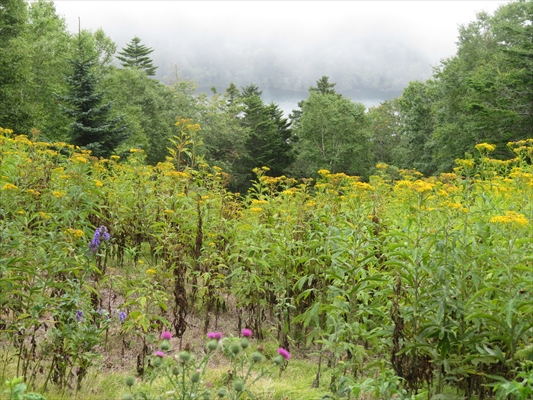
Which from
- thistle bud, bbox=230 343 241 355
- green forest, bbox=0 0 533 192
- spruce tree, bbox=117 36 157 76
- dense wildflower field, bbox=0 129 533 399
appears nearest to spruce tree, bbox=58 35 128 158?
green forest, bbox=0 0 533 192

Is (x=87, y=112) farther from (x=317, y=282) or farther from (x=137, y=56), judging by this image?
(x=137, y=56)

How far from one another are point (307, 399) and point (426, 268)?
1054 millimetres

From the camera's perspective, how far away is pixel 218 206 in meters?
5.36

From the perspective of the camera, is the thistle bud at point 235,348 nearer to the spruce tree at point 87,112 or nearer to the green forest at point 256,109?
the green forest at point 256,109

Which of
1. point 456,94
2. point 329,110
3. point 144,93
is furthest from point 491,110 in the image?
point 144,93

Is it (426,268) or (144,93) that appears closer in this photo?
(426,268)

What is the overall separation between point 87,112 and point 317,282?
54.6ft

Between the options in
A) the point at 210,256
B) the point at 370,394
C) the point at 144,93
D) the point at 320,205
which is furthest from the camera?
the point at 144,93

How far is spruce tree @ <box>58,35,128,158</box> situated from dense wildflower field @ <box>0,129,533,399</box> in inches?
549

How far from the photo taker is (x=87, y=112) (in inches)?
721

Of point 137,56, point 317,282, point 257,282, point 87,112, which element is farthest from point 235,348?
point 137,56

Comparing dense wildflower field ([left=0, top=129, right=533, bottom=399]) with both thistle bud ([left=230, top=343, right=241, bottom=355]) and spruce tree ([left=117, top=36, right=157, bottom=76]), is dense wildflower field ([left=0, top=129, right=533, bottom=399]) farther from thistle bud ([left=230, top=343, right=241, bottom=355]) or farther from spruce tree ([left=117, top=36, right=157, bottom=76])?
spruce tree ([left=117, top=36, right=157, bottom=76])

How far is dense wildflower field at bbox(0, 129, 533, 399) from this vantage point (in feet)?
8.66

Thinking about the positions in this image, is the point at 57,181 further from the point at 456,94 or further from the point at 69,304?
the point at 456,94
